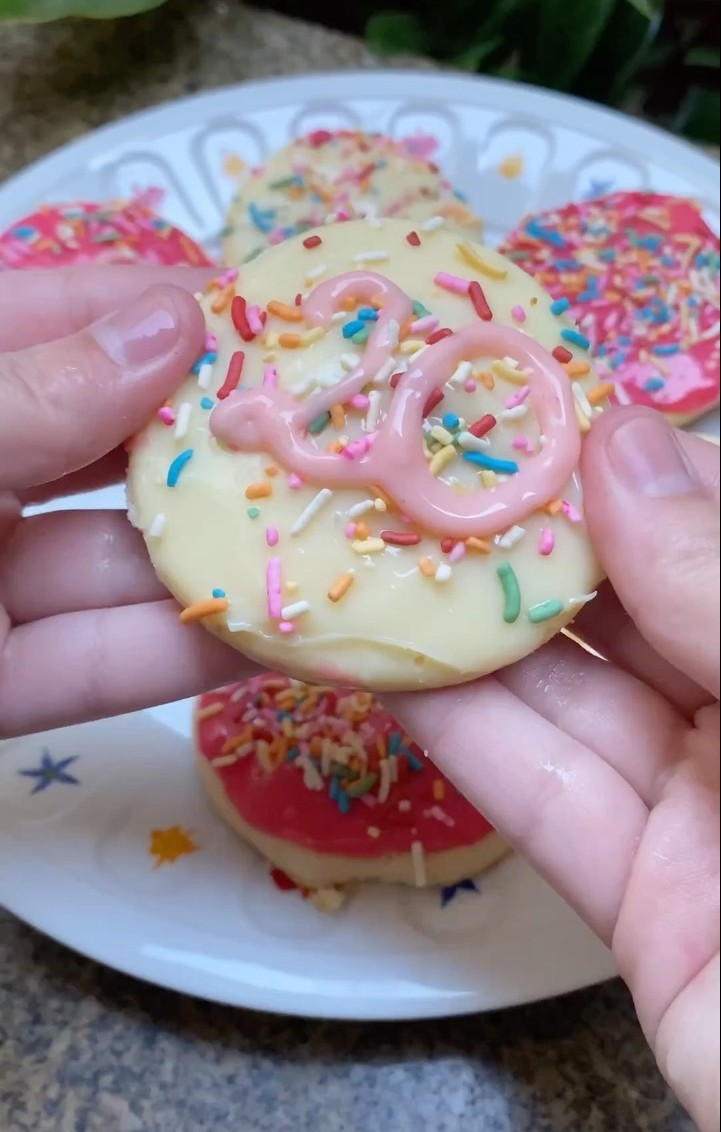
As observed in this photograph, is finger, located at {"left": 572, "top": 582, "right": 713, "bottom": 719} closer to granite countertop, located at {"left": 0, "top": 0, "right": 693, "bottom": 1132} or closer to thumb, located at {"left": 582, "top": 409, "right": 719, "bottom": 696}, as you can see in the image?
thumb, located at {"left": 582, "top": 409, "right": 719, "bottom": 696}

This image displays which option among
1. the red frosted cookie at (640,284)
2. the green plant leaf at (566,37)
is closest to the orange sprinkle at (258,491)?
the red frosted cookie at (640,284)

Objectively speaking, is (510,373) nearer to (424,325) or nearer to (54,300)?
(424,325)

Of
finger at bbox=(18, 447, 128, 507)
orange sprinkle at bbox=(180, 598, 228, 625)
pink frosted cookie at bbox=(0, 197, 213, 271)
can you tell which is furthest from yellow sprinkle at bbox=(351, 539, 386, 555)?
pink frosted cookie at bbox=(0, 197, 213, 271)

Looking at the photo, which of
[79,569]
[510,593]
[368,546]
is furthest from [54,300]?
[510,593]

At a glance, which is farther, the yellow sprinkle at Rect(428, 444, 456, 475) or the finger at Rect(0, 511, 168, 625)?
the finger at Rect(0, 511, 168, 625)

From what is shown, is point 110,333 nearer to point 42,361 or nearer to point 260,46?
Result: point 42,361

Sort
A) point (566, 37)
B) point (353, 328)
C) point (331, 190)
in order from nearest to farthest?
point (353, 328)
point (331, 190)
point (566, 37)

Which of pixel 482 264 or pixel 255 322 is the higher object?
pixel 482 264
